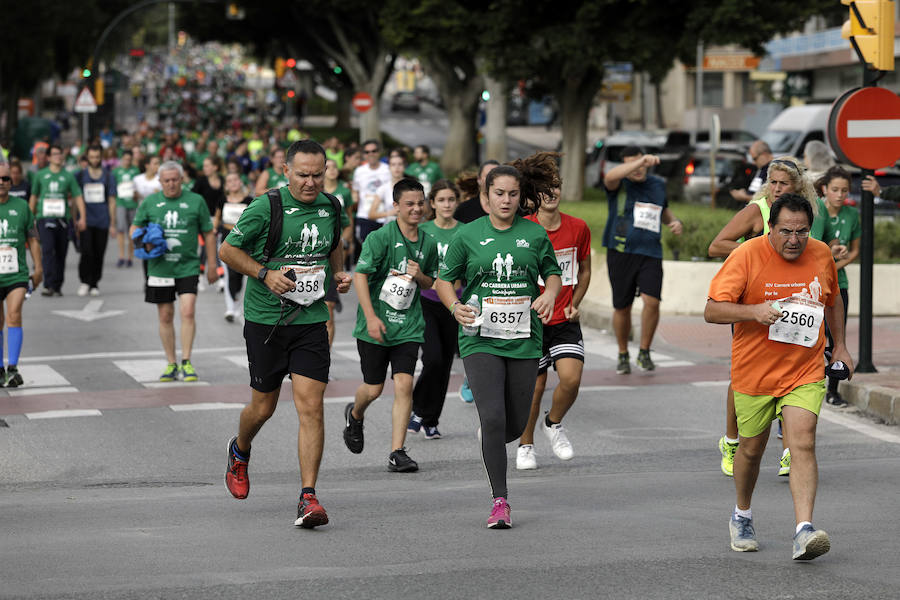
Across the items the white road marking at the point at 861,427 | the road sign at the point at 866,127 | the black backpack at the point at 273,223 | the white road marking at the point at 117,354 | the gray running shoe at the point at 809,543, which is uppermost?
the road sign at the point at 866,127

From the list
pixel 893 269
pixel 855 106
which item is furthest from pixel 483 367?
pixel 893 269

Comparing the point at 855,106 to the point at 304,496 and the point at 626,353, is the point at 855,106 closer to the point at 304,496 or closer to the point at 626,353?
the point at 626,353

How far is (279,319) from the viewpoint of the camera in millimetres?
7500

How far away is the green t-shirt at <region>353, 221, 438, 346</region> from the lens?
930 centimetres

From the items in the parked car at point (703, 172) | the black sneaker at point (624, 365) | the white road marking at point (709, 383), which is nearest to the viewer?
the white road marking at point (709, 383)

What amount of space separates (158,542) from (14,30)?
5661cm

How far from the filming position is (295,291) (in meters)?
7.46

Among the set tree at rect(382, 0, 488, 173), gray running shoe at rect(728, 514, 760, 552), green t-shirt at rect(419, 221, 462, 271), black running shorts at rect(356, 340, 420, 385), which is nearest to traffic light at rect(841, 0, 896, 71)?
green t-shirt at rect(419, 221, 462, 271)

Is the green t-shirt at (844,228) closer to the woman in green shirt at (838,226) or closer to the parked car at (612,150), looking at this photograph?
the woman in green shirt at (838,226)

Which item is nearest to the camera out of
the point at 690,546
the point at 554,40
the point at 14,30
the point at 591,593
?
the point at 591,593

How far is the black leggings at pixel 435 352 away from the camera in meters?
9.95

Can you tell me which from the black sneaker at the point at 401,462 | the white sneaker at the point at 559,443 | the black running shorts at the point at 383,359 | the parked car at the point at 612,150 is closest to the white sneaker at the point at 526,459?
the white sneaker at the point at 559,443

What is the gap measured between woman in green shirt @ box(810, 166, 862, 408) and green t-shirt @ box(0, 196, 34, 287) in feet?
20.3

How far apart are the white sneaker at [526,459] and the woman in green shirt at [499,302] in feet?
6.05
